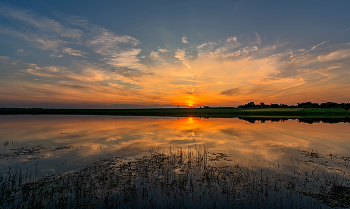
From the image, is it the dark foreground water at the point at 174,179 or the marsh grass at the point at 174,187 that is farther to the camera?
the dark foreground water at the point at 174,179

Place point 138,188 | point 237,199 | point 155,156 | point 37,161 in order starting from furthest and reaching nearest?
point 155,156 → point 37,161 → point 138,188 → point 237,199

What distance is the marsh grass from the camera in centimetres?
790

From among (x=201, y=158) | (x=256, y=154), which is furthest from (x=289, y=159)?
(x=201, y=158)

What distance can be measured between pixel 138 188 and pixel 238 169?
7.16m

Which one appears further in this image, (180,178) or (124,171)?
(124,171)

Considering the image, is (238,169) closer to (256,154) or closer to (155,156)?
(256,154)

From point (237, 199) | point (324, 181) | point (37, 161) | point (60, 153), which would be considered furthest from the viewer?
point (60, 153)

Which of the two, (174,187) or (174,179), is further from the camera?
(174,179)

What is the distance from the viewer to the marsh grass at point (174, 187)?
7.90 m

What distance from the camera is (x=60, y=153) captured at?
16.4 m

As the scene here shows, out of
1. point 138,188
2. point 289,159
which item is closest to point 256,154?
point 289,159

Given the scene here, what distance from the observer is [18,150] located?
57.1 feet

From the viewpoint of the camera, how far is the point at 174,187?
939 centimetres

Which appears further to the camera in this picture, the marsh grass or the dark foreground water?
the dark foreground water
